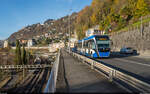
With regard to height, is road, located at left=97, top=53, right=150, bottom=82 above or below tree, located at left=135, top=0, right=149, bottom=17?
below

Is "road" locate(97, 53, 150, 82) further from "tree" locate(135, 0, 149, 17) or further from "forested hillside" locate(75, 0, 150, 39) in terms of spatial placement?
"forested hillside" locate(75, 0, 150, 39)

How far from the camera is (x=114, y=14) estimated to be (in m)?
62.3

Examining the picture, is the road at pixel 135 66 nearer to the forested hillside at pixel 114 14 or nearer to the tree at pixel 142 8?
the tree at pixel 142 8

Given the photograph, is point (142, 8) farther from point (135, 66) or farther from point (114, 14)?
point (135, 66)

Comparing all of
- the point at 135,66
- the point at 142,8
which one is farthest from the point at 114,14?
the point at 135,66

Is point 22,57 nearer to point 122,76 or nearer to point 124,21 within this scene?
point 124,21

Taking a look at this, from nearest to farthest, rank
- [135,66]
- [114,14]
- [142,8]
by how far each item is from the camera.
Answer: [135,66], [142,8], [114,14]

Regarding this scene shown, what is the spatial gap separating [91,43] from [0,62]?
6187 centimetres

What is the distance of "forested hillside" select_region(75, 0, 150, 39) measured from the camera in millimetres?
48419

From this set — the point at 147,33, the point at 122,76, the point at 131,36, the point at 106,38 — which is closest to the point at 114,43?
the point at 131,36

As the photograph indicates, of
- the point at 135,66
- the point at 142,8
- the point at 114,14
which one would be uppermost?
the point at 114,14

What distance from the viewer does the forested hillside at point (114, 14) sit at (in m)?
48.4

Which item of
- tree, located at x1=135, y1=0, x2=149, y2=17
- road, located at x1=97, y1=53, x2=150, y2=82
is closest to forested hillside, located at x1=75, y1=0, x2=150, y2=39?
tree, located at x1=135, y1=0, x2=149, y2=17

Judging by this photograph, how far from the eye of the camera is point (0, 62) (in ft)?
222
